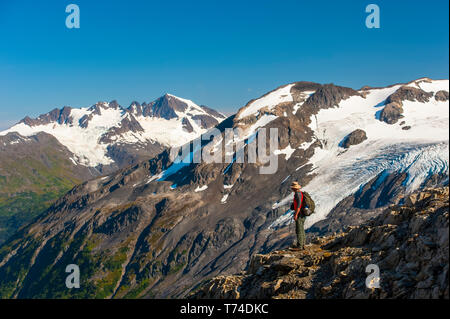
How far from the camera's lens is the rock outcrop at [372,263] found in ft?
57.5

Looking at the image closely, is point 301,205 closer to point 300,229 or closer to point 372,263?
point 300,229

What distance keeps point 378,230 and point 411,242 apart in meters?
6.29

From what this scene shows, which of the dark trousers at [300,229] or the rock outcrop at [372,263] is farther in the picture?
the dark trousers at [300,229]

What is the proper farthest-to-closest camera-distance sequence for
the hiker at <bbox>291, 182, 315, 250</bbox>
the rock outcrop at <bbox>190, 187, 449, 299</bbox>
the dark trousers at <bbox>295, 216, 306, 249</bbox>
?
the dark trousers at <bbox>295, 216, 306, 249</bbox>, the hiker at <bbox>291, 182, 315, 250</bbox>, the rock outcrop at <bbox>190, 187, 449, 299</bbox>

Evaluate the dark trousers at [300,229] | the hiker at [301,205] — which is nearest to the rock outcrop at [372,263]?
the dark trousers at [300,229]

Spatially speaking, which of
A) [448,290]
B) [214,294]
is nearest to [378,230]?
[448,290]

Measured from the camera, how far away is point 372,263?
2078 centimetres

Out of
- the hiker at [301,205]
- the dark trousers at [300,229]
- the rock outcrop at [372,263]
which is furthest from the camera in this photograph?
the dark trousers at [300,229]

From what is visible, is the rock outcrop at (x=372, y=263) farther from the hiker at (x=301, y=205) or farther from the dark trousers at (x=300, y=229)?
the hiker at (x=301, y=205)

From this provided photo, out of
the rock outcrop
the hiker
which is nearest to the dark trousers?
the hiker

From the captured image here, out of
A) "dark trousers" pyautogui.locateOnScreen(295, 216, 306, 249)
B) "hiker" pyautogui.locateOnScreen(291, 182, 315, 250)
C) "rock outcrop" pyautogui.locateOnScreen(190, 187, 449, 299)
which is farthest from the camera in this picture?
"dark trousers" pyautogui.locateOnScreen(295, 216, 306, 249)

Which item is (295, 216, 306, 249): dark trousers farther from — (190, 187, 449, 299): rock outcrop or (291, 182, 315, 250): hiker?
(190, 187, 449, 299): rock outcrop

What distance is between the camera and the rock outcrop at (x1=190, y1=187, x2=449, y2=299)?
1753cm
